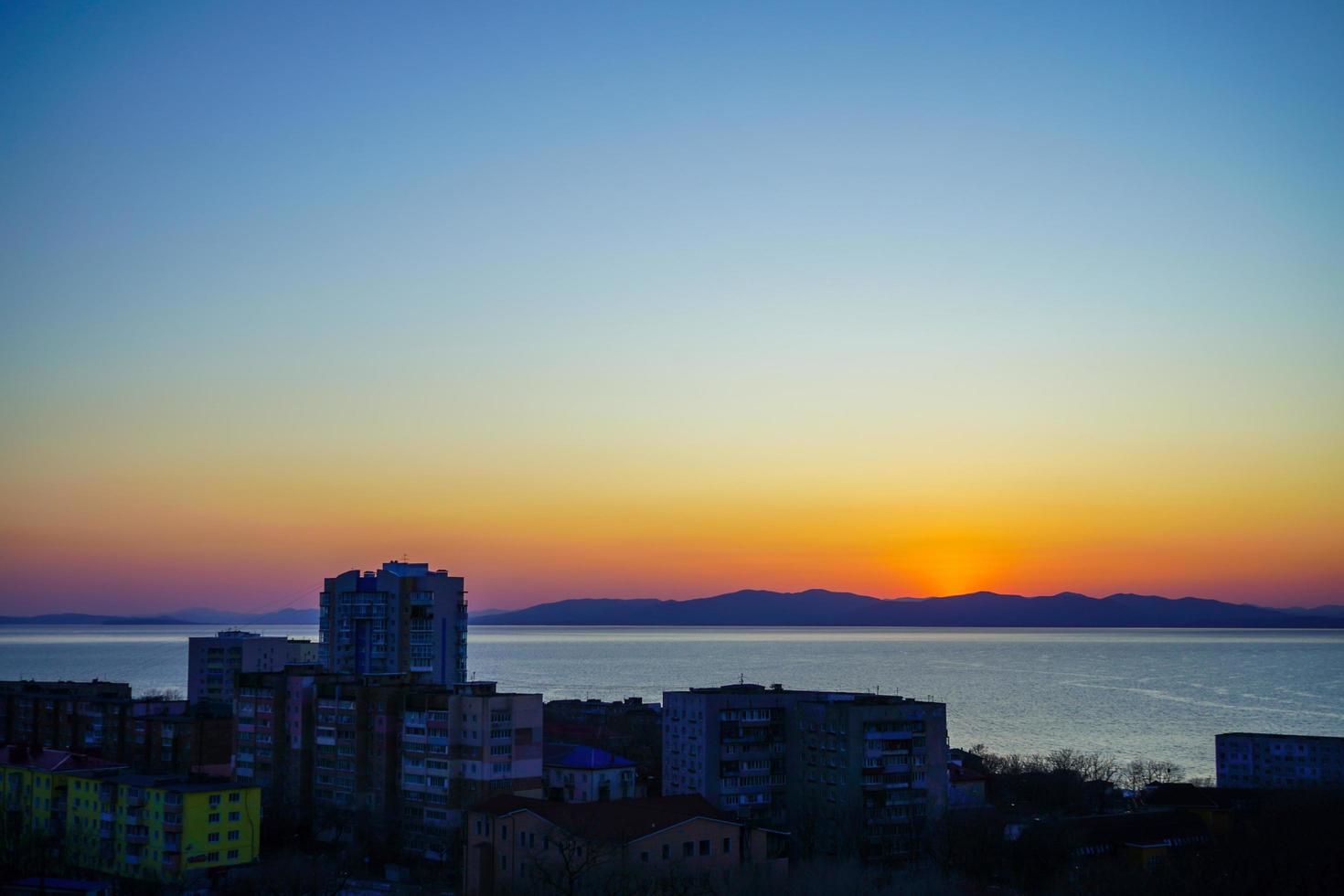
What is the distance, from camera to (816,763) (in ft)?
112

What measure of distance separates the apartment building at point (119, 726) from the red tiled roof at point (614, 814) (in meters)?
16.4

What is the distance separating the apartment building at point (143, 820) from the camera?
96.1ft

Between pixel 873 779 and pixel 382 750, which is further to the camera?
pixel 382 750

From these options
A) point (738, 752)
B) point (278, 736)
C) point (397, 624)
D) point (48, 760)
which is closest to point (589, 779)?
point (738, 752)

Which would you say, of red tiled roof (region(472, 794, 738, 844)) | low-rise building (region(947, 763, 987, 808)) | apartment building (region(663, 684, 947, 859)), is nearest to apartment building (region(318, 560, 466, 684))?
apartment building (region(663, 684, 947, 859))

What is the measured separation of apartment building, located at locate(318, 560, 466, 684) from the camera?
54750 mm

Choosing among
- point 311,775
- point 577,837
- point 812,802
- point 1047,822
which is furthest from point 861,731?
point 311,775

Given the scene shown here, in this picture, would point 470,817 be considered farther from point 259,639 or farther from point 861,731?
point 259,639

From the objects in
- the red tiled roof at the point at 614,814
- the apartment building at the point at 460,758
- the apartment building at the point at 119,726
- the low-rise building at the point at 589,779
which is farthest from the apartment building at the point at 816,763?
the apartment building at the point at 119,726

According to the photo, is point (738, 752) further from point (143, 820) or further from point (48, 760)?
point (48, 760)

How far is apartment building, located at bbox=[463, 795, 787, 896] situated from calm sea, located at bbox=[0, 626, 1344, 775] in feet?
120

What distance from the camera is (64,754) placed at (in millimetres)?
34688

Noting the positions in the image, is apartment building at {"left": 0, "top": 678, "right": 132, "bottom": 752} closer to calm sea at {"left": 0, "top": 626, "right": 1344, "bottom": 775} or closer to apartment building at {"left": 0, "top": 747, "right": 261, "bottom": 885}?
apartment building at {"left": 0, "top": 747, "right": 261, "bottom": 885}

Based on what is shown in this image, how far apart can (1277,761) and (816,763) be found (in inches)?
900
